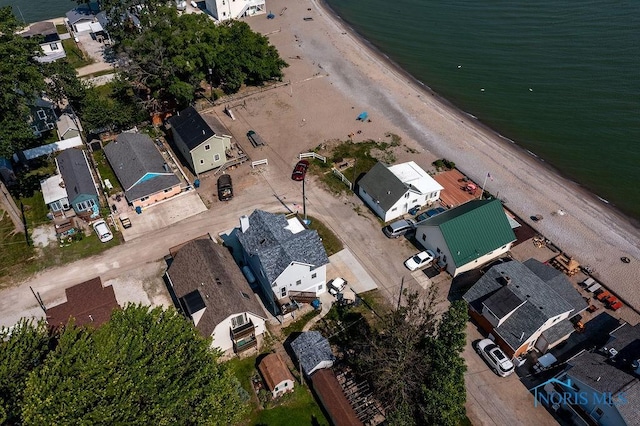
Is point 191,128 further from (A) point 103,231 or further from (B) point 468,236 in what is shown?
(B) point 468,236

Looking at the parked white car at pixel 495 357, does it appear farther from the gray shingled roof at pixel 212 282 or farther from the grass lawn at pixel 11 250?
the grass lawn at pixel 11 250

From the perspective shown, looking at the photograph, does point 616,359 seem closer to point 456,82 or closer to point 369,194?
point 369,194

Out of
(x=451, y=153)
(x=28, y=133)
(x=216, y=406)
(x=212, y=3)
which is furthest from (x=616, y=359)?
(x=212, y=3)

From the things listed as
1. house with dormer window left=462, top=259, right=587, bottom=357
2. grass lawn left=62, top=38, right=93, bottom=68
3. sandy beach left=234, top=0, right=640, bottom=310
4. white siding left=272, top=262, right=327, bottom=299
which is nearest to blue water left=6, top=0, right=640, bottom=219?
sandy beach left=234, top=0, right=640, bottom=310

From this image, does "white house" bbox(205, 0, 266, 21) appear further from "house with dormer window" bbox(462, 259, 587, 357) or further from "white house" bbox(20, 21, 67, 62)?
"house with dormer window" bbox(462, 259, 587, 357)

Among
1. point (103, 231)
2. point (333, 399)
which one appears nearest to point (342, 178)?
point (103, 231)
